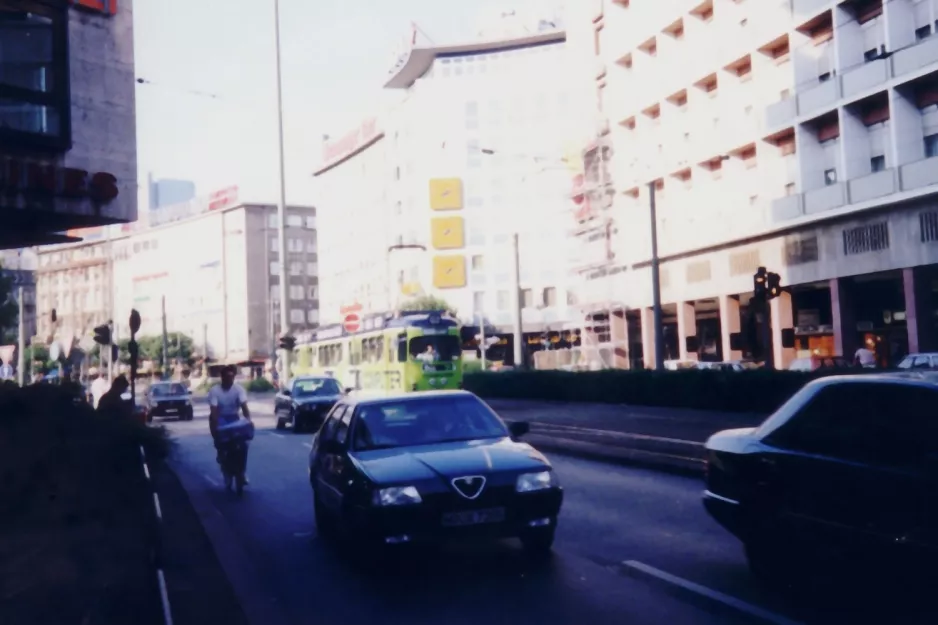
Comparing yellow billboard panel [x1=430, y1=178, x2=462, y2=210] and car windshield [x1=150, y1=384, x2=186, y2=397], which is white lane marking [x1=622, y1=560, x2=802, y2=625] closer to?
car windshield [x1=150, y1=384, x2=186, y2=397]

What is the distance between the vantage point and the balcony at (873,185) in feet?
107

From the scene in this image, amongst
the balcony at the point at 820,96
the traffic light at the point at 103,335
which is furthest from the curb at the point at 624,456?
the balcony at the point at 820,96

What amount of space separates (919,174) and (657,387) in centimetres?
1015

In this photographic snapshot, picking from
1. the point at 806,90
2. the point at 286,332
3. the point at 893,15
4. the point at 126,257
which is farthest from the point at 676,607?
the point at 126,257

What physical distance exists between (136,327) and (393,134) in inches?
2840

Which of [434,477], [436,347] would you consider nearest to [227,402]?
[434,477]

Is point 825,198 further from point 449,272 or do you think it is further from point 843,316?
point 449,272

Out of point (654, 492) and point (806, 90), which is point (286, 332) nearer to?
point (806, 90)

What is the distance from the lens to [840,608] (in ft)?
21.9

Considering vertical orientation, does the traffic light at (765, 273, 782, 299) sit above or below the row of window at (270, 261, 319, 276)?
below

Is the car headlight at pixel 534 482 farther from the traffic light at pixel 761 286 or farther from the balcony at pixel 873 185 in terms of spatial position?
the balcony at pixel 873 185

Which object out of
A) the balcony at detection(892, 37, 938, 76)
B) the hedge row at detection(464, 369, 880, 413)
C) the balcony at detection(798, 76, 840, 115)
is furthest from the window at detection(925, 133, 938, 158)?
the hedge row at detection(464, 369, 880, 413)

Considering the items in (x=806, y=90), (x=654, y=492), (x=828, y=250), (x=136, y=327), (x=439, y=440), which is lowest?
(x=654, y=492)

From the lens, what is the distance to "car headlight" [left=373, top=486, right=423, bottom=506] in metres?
8.16
